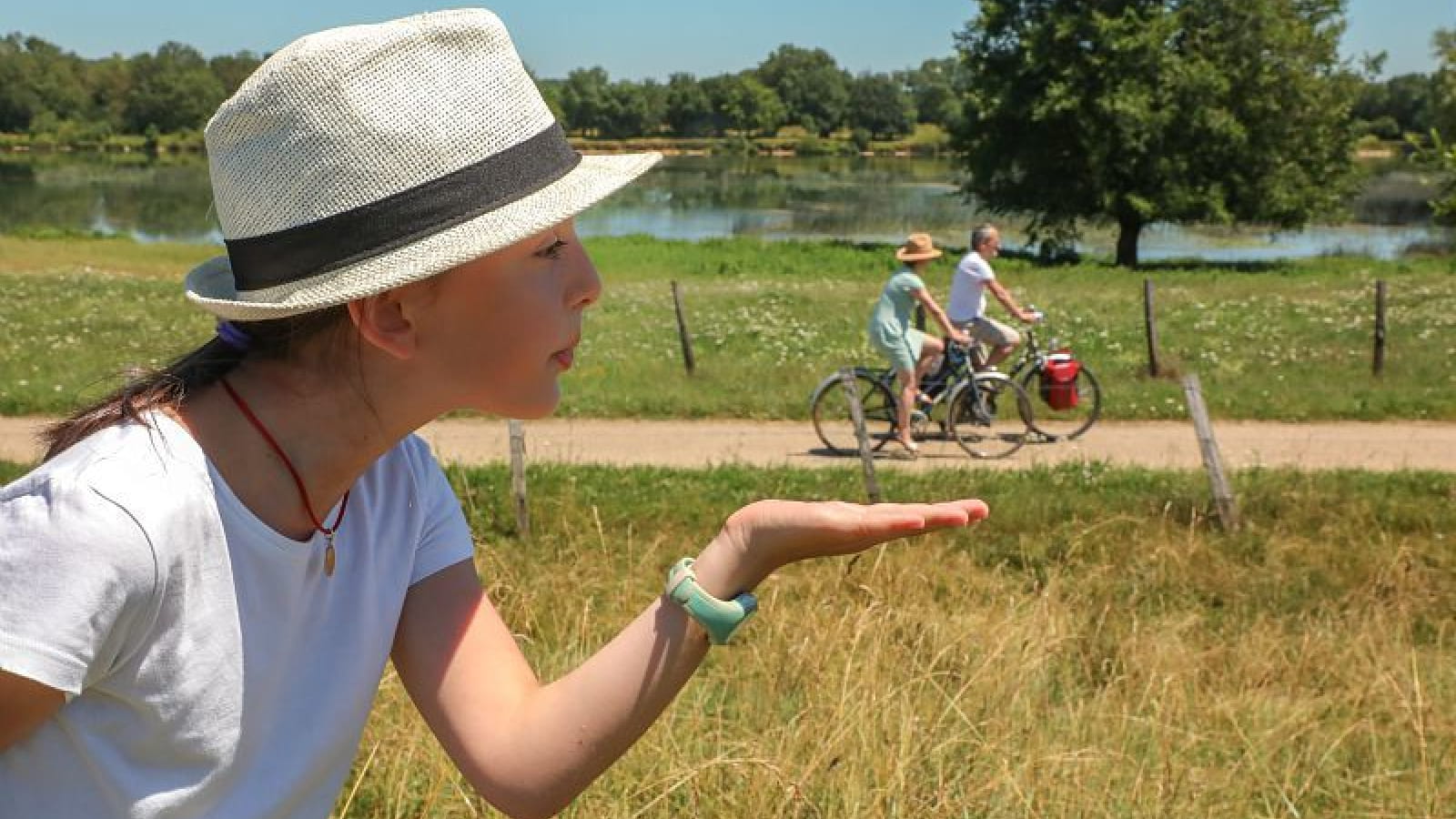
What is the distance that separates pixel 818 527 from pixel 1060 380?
11.2 meters

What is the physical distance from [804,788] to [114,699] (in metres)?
2.04

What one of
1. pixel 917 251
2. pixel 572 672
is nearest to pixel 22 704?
pixel 572 672

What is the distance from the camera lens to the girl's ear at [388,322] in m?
1.50

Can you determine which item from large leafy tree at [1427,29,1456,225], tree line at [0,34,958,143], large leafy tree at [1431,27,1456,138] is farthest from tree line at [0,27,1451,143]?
large leafy tree at [1427,29,1456,225]

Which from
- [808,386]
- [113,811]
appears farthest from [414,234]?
[808,386]

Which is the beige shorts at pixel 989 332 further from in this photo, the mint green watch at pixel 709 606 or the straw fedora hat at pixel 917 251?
the mint green watch at pixel 709 606

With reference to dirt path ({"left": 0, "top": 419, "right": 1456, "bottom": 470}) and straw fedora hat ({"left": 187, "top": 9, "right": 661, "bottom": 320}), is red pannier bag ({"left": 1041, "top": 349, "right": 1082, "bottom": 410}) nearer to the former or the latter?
dirt path ({"left": 0, "top": 419, "right": 1456, "bottom": 470})

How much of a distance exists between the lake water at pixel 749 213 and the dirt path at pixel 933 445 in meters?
29.7

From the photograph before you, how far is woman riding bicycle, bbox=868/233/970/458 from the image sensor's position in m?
11.2

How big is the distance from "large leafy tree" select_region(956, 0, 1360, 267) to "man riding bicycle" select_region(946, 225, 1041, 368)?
27.3 metres

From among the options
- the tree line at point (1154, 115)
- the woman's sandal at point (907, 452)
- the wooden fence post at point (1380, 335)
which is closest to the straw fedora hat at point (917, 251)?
the woman's sandal at point (907, 452)

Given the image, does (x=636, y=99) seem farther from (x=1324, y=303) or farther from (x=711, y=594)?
(x=711, y=594)

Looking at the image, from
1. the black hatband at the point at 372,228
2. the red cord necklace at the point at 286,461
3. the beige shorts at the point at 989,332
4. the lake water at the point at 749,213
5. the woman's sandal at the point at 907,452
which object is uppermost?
the black hatband at the point at 372,228

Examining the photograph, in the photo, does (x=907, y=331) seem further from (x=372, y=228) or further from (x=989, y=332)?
(x=372, y=228)
